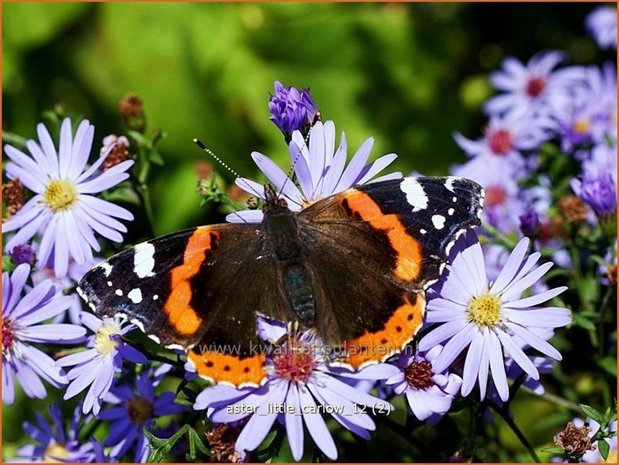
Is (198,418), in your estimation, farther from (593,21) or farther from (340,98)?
(593,21)

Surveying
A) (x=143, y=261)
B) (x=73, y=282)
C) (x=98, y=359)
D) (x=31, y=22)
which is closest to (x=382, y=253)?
(x=143, y=261)

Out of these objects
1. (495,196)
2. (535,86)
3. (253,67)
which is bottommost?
(495,196)

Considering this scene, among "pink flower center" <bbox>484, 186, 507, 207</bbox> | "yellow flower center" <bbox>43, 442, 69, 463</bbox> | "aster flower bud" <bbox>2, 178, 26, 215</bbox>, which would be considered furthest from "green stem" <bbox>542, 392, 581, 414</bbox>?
"aster flower bud" <bbox>2, 178, 26, 215</bbox>

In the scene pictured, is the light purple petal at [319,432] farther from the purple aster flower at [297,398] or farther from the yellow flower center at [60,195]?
the yellow flower center at [60,195]

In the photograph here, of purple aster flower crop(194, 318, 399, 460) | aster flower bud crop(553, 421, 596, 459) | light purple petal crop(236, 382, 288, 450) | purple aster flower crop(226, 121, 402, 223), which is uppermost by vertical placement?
purple aster flower crop(226, 121, 402, 223)

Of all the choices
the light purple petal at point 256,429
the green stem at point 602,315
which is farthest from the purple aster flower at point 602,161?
the light purple petal at point 256,429

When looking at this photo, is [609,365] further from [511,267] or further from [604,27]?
[604,27]

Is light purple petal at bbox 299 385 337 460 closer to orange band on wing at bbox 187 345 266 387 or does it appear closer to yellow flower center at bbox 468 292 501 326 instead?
orange band on wing at bbox 187 345 266 387

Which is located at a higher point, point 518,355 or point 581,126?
point 581,126
